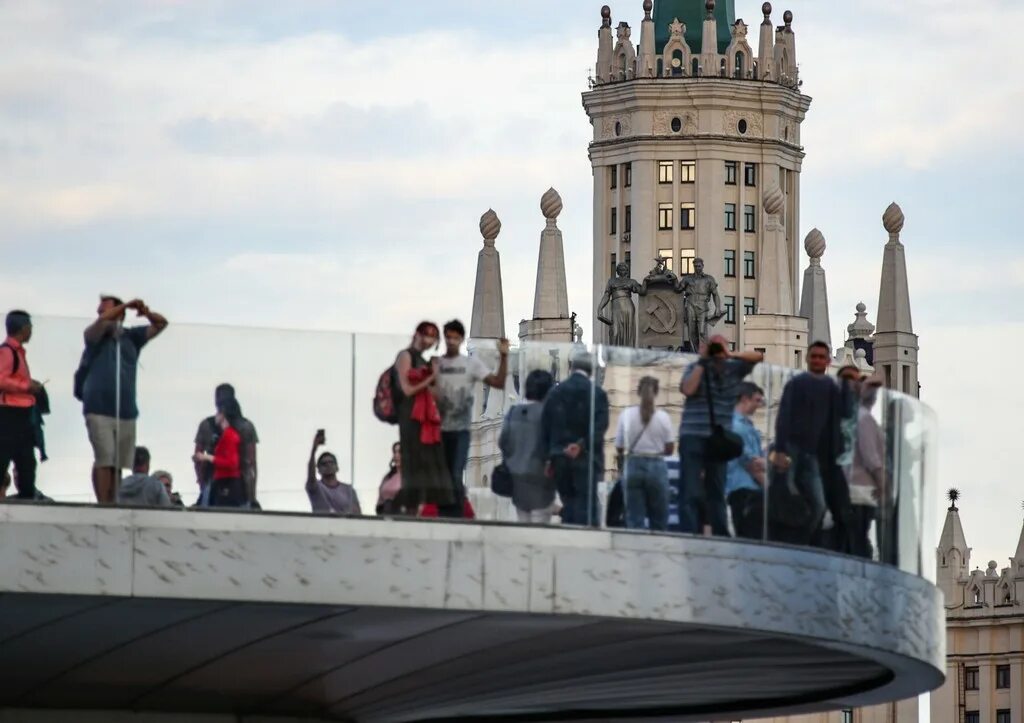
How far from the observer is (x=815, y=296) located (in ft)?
568

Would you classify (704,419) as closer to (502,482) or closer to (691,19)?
(502,482)

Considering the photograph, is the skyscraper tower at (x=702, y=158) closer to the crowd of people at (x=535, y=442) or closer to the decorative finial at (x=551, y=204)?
the decorative finial at (x=551, y=204)

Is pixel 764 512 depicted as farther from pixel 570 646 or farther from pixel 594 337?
pixel 594 337

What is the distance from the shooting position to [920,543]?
36562 millimetres

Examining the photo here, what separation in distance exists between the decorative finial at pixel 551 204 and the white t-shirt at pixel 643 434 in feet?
442

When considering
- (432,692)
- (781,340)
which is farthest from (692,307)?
(432,692)

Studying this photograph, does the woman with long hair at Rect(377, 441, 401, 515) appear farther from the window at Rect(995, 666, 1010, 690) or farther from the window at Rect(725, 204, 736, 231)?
the window at Rect(725, 204, 736, 231)

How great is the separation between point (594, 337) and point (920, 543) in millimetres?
139967

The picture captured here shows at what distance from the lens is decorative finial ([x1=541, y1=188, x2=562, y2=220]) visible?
16712 cm

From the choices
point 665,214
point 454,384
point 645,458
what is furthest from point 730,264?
point 454,384

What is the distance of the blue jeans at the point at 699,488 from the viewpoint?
32719 millimetres

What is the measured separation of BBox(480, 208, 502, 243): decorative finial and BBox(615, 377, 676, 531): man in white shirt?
13158 cm

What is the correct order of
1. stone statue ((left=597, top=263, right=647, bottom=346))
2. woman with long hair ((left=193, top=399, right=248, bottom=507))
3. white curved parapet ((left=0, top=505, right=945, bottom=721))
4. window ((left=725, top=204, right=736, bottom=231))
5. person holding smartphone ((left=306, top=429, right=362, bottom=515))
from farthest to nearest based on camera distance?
window ((left=725, top=204, right=736, bottom=231)) < stone statue ((left=597, top=263, right=647, bottom=346)) < person holding smartphone ((left=306, top=429, right=362, bottom=515)) < woman with long hair ((left=193, top=399, right=248, bottom=507)) < white curved parapet ((left=0, top=505, right=945, bottom=721))

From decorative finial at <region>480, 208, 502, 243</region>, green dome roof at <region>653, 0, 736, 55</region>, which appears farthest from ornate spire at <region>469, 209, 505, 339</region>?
green dome roof at <region>653, 0, 736, 55</region>
